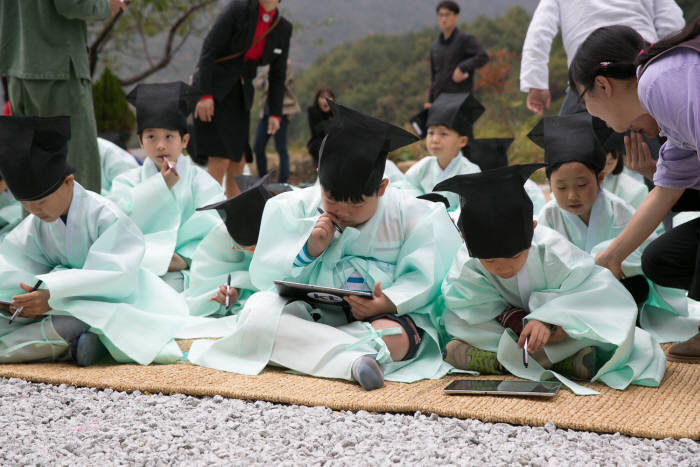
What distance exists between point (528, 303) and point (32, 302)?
2243mm

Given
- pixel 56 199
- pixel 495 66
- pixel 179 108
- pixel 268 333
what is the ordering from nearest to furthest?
pixel 268 333
pixel 56 199
pixel 179 108
pixel 495 66

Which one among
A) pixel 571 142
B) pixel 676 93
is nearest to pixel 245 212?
pixel 571 142

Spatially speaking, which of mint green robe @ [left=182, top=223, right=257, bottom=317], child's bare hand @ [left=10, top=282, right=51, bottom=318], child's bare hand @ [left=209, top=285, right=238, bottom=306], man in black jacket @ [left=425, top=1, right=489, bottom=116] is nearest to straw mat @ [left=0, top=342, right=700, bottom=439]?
child's bare hand @ [left=10, top=282, right=51, bottom=318]

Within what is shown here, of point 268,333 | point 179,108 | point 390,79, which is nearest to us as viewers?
point 268,333

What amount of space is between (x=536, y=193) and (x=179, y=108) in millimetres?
2833

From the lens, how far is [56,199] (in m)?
3.42

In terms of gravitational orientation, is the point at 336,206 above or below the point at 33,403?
above

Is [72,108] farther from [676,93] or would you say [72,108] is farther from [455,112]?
[676,93]

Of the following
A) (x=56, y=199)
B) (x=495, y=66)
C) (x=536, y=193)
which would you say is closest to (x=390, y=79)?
(x=495, y=66)

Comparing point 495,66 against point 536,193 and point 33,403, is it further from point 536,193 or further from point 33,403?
point 33,403

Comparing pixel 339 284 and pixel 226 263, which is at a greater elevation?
pixel 339 284

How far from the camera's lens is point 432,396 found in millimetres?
2738

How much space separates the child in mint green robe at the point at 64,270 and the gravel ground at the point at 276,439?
67cm

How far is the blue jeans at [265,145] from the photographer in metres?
9.48
